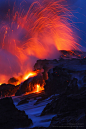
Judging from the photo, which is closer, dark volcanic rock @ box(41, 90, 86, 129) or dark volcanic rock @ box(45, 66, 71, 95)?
dark volcanic rock @ box(41, 90, 86, 129)

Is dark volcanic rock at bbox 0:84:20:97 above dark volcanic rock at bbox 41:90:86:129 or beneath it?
above

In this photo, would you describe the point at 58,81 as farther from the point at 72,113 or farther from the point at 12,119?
the point at 72,113

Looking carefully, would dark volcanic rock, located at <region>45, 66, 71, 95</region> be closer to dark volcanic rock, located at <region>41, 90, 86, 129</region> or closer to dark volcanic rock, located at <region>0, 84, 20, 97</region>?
dark volcanic rock, located at <region>41, 90, 86, 129</region>

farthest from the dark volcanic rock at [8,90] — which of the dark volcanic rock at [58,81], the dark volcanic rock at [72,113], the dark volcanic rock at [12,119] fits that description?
the dark volcanic rock at [72,113]

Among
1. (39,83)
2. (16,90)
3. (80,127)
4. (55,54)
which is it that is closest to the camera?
(80,127)

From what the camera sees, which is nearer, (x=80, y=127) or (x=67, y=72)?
(x=80, y=127)

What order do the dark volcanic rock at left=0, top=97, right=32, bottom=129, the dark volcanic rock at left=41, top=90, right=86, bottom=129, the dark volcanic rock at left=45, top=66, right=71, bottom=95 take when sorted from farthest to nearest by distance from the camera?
the dark volcanic rock at left=45, top=66, right=71, bottom=95 < the dark volcanic rock at left=0, top=97, right=32, bottom=129 < the dark volcanic rock at left=41, top=90, right=86, bottom=129

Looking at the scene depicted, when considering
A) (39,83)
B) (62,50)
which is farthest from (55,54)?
(39,83)

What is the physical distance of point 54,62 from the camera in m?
40.7

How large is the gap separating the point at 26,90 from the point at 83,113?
27343 millimetres

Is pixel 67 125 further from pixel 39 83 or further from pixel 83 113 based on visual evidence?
pixel 39 83

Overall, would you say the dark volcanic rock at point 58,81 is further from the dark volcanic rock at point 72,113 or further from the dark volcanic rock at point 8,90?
the dark volcanic rock at point 8,90

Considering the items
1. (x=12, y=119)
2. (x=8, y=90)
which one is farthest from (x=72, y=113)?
(x=8, y=90)

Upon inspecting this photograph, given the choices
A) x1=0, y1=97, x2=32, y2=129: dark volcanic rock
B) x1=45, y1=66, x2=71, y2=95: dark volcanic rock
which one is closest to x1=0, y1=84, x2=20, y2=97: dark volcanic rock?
x1=45, y1=66, x2=71, y2=95: dark volcanic rock
